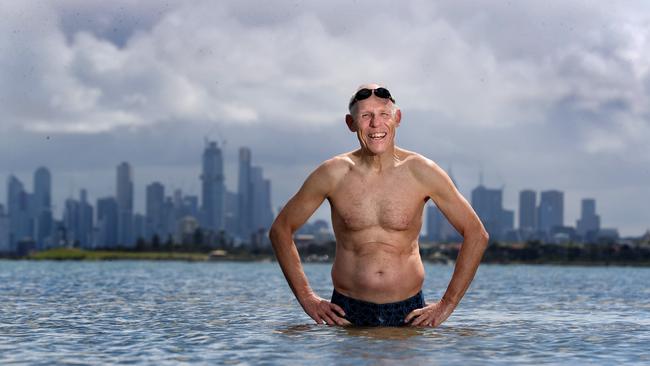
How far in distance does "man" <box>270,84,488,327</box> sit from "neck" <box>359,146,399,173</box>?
0.04 feet

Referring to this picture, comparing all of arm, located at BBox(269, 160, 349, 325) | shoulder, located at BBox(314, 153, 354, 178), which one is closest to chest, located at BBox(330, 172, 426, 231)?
shoulder, located at BBox(314, 153, 354, 178)

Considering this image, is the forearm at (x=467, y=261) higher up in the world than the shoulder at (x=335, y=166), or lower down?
lower down

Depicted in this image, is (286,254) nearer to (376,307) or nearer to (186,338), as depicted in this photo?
(376,307)

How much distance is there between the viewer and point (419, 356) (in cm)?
1227

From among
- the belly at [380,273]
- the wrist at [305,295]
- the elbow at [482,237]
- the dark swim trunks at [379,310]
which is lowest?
the dark swim trunks at [379,310]

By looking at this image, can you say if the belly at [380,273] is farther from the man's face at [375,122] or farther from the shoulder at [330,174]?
the man's face at [375,122]

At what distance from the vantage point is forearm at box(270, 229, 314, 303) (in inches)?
531

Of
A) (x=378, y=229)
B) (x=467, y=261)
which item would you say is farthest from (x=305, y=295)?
(x=467, y=261)

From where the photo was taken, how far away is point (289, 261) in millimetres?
13508

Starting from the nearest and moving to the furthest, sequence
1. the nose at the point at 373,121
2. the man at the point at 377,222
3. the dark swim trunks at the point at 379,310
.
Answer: the nose at the point at 373,121 < the man at the point at 377,222 < the dark swim trunks at the point at 379,310

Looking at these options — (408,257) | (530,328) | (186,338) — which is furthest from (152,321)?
(408,257)

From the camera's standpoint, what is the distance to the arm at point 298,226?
13398 millimetres

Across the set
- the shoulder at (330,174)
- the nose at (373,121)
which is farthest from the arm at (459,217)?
the shoulder at (330,174)

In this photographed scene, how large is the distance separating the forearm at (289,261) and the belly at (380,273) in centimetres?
47
